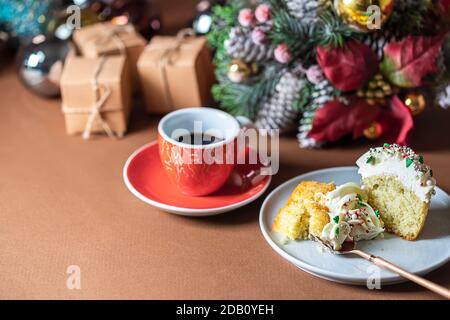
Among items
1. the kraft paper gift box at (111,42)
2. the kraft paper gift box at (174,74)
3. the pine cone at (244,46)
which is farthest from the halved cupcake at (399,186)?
the kraft paper gift box at (111,42)

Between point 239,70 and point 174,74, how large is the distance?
0.42 feet

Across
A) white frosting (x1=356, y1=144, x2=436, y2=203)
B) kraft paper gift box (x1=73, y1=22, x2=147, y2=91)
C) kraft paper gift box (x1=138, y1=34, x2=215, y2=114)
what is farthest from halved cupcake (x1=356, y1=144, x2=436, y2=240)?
kraft paper gift box (x1=73, y1=22, x2=147, y2=91)

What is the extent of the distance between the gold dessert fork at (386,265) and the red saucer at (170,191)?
140 millimetres

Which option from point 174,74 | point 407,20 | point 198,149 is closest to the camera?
point 198,149

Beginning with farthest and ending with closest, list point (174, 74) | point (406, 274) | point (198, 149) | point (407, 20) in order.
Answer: point (174, 74)
point (407, 20)
point (198, 149)
point (406, 274)

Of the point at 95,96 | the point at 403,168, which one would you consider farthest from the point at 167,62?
the point at 403,168

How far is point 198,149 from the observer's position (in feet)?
2.77

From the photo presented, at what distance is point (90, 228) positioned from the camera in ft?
2.81

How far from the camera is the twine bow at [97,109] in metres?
1.03

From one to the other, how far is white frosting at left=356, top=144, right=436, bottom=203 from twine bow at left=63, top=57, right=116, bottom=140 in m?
0.44

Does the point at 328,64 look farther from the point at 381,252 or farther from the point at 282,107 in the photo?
the point at 381,252

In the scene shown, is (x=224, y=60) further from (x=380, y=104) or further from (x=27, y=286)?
(x=27, y=286)

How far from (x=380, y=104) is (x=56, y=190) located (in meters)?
0.50

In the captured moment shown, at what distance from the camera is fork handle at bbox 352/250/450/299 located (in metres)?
0.70
